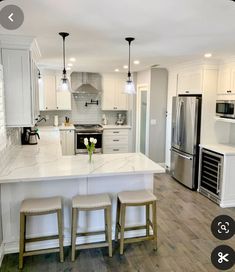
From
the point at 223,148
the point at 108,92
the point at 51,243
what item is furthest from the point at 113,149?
the point at 51,243

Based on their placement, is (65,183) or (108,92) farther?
(108,92)

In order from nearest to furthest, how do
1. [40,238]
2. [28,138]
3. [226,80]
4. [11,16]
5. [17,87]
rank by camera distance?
1. [11,16]
2. [40,238]
3. [17,87]
4. [226,80]
5. [28,138]

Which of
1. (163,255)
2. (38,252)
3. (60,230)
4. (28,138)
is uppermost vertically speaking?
(28,138)

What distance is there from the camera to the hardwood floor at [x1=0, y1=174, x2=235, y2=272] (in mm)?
2646

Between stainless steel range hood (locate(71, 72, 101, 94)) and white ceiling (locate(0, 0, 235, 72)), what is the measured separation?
3.02 m

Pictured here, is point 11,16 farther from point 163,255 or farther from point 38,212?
point 163,255

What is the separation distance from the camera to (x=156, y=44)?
3.40 meters

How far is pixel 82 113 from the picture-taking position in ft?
24.3

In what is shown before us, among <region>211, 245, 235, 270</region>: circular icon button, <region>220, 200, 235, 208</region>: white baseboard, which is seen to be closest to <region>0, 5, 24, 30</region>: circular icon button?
<region>211, 245, 235, 270</region>: circular icon button

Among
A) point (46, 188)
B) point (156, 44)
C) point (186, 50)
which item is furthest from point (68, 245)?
point (186, 50)

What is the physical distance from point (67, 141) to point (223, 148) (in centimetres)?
Answer: 381

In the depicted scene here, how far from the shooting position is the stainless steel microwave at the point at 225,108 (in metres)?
4.27

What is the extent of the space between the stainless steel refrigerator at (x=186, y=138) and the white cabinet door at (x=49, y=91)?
3.17 m

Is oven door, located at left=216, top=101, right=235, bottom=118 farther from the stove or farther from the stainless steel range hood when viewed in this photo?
the stainless steel range hood
